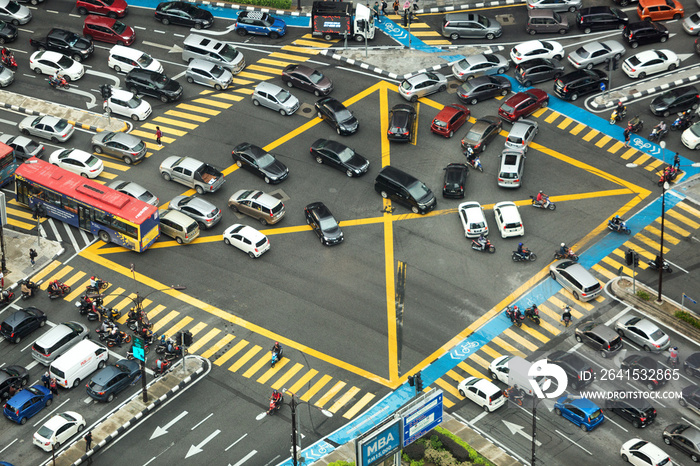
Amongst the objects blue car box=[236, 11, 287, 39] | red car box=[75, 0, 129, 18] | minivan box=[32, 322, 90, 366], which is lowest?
minivan box=[32, 322, 90, 366]

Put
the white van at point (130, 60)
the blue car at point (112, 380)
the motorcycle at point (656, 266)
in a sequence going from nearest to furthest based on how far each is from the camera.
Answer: the blue car at point (112, 380) < the motorcycle at point (656, 266) < the white van at point (130, 60)

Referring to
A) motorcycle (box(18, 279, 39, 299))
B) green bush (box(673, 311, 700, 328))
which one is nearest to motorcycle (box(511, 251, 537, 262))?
green bush (box(673, 311, 700, 328))

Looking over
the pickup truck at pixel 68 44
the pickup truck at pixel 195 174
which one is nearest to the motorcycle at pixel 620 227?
the pickup truck at pixel 195 174

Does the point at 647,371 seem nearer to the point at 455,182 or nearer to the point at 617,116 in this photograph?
the point at 455,182

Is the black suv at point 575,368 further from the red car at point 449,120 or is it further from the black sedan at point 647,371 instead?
the red car at point 449,120

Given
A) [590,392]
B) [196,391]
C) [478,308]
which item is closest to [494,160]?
[478,308]

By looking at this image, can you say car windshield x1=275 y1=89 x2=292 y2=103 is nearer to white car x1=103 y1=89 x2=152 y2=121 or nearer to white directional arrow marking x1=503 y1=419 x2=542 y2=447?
white car x1=103 y1=89 x2=152 y2=121

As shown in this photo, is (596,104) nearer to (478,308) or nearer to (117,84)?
(478,308)
